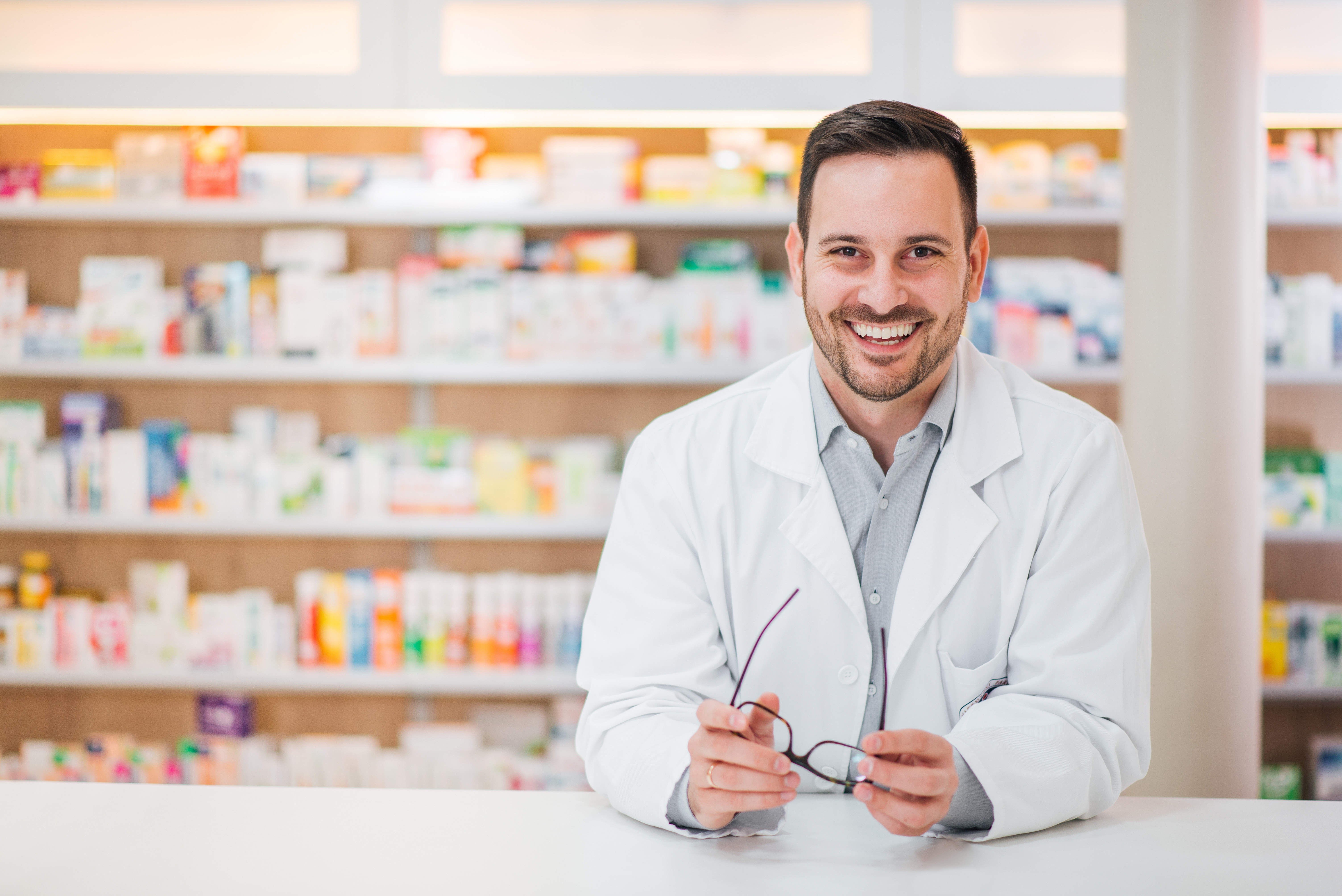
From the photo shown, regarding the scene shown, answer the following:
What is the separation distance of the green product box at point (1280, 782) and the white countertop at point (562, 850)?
7.97 feet

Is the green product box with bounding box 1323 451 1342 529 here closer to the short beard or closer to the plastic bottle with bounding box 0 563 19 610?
the short beard

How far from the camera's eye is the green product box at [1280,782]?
10.3 ft

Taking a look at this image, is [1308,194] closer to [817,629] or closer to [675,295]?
[675,295]

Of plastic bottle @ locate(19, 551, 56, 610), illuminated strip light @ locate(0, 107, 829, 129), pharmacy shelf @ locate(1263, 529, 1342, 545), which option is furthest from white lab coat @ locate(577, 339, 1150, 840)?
plastic bottle @ locate(19, 551, 56, 610)

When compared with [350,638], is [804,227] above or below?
above

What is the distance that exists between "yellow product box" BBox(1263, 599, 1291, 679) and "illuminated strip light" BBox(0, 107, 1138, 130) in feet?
5.21

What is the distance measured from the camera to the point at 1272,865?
933 mm

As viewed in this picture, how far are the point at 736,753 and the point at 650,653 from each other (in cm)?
30

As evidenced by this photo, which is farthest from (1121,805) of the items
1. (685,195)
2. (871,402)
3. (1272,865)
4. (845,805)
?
(685,195)

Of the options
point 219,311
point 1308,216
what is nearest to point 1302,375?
point 1308,216

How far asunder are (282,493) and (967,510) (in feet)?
8.03

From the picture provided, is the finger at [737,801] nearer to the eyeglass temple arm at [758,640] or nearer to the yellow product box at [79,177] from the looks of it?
the eyeglass temple arm at [758,640]

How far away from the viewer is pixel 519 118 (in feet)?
10.2

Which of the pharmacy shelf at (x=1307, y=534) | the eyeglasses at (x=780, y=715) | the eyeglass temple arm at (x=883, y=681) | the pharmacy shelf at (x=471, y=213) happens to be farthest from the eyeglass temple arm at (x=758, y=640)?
the pharmacy shelf at (x=1307, y=534)
